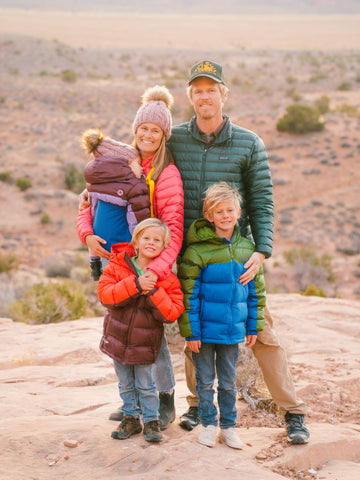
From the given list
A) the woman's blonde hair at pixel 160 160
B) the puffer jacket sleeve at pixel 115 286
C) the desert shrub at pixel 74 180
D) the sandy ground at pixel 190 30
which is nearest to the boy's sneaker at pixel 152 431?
the puffer jacket sleeve at pixel 115 286

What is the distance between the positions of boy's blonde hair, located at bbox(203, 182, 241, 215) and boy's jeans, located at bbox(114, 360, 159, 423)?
116cm

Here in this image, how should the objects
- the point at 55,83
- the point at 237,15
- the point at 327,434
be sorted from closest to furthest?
the point at 327,434 < the point at 55,83 < the point at 237,15

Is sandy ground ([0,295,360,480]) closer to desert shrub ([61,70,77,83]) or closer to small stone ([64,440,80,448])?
small stone ([64,440,80,448])

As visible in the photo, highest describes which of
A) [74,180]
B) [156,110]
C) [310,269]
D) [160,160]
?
[74,180]

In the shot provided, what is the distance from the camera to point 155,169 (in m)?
3.58

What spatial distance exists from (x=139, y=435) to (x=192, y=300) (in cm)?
A: 106

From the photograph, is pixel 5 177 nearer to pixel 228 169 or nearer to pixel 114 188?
pixel 114 188

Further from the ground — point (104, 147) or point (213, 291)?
point (104, 147)

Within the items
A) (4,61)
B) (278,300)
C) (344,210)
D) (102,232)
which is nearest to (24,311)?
(278,300)

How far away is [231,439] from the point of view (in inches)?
139

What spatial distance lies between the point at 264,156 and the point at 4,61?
43480 millimetres

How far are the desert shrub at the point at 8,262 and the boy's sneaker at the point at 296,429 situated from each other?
1029cm

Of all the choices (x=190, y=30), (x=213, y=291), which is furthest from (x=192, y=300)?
(x=190, y=30)

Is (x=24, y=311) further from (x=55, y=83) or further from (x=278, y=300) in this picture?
(x=55, y=83)
